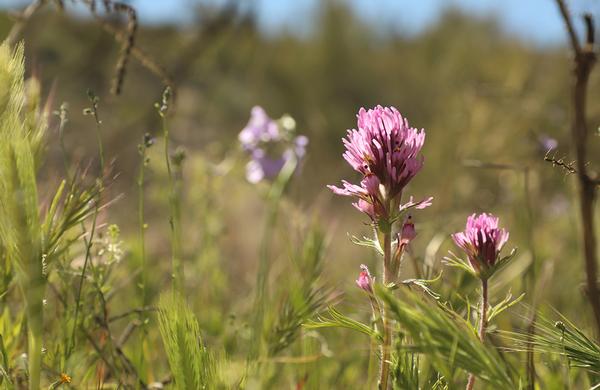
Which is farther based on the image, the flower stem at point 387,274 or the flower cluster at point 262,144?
the flower cluster at point 262,144

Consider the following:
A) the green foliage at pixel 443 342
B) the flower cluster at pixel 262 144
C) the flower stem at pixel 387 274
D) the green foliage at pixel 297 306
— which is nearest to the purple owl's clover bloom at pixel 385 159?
the flower stem at pixel 387 274

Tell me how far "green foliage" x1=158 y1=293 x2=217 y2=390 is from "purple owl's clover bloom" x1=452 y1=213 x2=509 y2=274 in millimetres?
264

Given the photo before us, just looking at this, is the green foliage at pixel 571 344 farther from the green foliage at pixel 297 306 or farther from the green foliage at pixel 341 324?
the green foliage at pixel 297 306

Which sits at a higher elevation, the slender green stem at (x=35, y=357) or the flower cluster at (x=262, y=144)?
the flower cluster at (x=262, y=144)

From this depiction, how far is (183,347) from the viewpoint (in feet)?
2.02

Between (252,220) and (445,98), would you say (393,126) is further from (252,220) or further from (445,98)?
(445,98)

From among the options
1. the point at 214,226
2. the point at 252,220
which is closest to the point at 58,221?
the point at 214,226

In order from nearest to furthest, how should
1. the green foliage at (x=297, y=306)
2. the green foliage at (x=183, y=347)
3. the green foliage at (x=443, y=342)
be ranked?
the green foliage at (x=443, y=342) → the green foliage at (x=183, y=347) → the green foliage at (x=297, y=306)

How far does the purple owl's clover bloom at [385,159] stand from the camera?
62 cm

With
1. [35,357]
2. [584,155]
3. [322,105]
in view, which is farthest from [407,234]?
[322,105]

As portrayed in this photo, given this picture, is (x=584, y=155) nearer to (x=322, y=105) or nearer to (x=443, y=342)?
(x=443, y=342)

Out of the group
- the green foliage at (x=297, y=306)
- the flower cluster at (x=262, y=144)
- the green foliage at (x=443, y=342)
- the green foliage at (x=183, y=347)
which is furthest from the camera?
the flower cluster at (x=262, y=144)

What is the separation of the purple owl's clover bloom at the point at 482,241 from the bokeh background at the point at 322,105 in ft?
1.42

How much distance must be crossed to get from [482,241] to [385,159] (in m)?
0.12
